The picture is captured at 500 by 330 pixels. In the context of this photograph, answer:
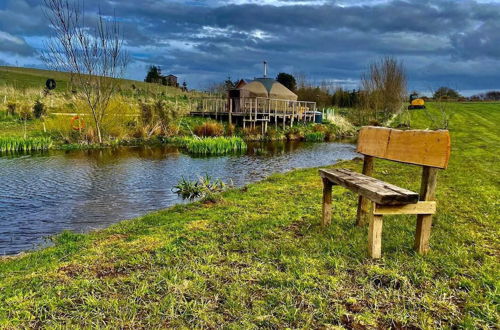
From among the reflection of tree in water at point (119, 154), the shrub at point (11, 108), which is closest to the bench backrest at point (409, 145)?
the reflection of tree in water at point (119, 154)

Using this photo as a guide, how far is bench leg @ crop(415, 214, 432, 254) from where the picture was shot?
3.74m

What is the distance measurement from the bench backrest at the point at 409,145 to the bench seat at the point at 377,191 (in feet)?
1.23

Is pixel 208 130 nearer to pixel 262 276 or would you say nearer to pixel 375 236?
pixel 375 236

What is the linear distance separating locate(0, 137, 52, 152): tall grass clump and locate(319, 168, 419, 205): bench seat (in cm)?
1684

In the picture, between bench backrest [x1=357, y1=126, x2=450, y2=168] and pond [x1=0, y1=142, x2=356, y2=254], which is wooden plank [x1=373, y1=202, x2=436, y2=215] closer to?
bench backrest [x1=357, y1=126, x2=450, y2=168]

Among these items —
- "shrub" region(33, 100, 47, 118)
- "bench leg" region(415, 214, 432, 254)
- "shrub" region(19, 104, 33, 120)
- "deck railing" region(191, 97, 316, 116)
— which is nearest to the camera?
"bench leg" region(415, 214, 432, 254)

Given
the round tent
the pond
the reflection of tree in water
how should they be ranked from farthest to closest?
the round tent
the reflection of tree in water
the pond

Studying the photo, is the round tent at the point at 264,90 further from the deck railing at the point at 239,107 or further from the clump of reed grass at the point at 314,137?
the clump of reed grass at the point at 314,137

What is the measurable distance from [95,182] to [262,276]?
8.79 meters

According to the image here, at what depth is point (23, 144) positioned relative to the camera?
672 inches

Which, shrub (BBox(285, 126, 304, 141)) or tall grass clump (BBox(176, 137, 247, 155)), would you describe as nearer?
tall grass clump (BBox(176, 137, 247, 155))

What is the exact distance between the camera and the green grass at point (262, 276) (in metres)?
2.70

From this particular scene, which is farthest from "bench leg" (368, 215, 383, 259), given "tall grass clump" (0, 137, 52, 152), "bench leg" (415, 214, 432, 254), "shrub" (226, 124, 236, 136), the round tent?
the round tent

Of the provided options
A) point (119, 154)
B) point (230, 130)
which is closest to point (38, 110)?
point (119, 154)
